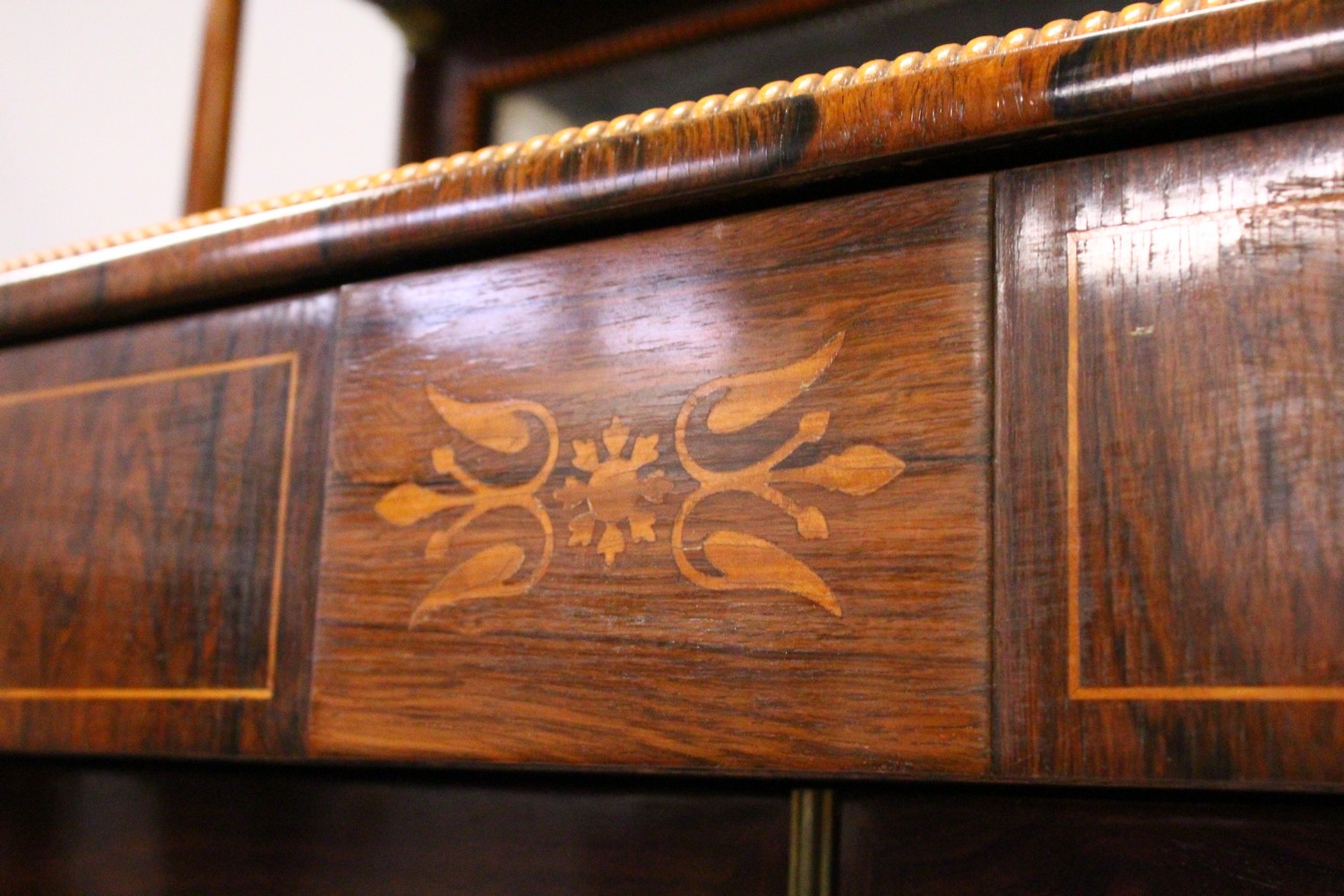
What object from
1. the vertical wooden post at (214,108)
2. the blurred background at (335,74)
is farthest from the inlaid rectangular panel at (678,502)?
the vertical wooden post at (214,108)

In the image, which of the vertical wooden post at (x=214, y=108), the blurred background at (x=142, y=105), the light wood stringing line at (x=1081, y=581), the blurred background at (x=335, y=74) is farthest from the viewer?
the blurred background at (x=142, y=105)

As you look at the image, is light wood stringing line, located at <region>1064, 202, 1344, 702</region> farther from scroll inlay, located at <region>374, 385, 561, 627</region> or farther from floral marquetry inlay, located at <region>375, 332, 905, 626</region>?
scroll inlay, located at <region>374, 385, 561, 627</region>

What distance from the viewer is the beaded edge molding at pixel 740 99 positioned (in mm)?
368

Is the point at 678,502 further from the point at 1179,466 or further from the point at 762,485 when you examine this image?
the point at 1179,466

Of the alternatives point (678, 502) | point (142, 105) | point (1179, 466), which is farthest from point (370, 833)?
point (142, 105)

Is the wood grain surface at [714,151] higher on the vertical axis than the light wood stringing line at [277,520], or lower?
higher

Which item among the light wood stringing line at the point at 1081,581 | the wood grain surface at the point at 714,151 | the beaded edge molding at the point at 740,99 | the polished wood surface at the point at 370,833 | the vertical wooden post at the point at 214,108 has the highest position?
the vertical wooden post at the point at 214,108

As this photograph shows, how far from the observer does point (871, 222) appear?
0.40 m

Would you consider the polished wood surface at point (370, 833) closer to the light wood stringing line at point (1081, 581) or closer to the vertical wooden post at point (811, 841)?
the vertical wooden post at point (811, 841)

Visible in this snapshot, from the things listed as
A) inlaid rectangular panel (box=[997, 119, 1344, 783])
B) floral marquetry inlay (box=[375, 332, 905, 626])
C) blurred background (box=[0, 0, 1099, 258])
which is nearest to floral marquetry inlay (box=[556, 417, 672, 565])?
floral marquetry inlay (box=[375, 332, 905, 626])

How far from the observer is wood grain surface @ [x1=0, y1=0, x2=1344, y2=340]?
346 millimetres

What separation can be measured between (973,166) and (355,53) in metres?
0.85

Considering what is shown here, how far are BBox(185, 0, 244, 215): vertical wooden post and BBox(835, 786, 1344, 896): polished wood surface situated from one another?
76 centimetres

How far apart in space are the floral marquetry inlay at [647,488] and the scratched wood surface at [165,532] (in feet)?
0.19
